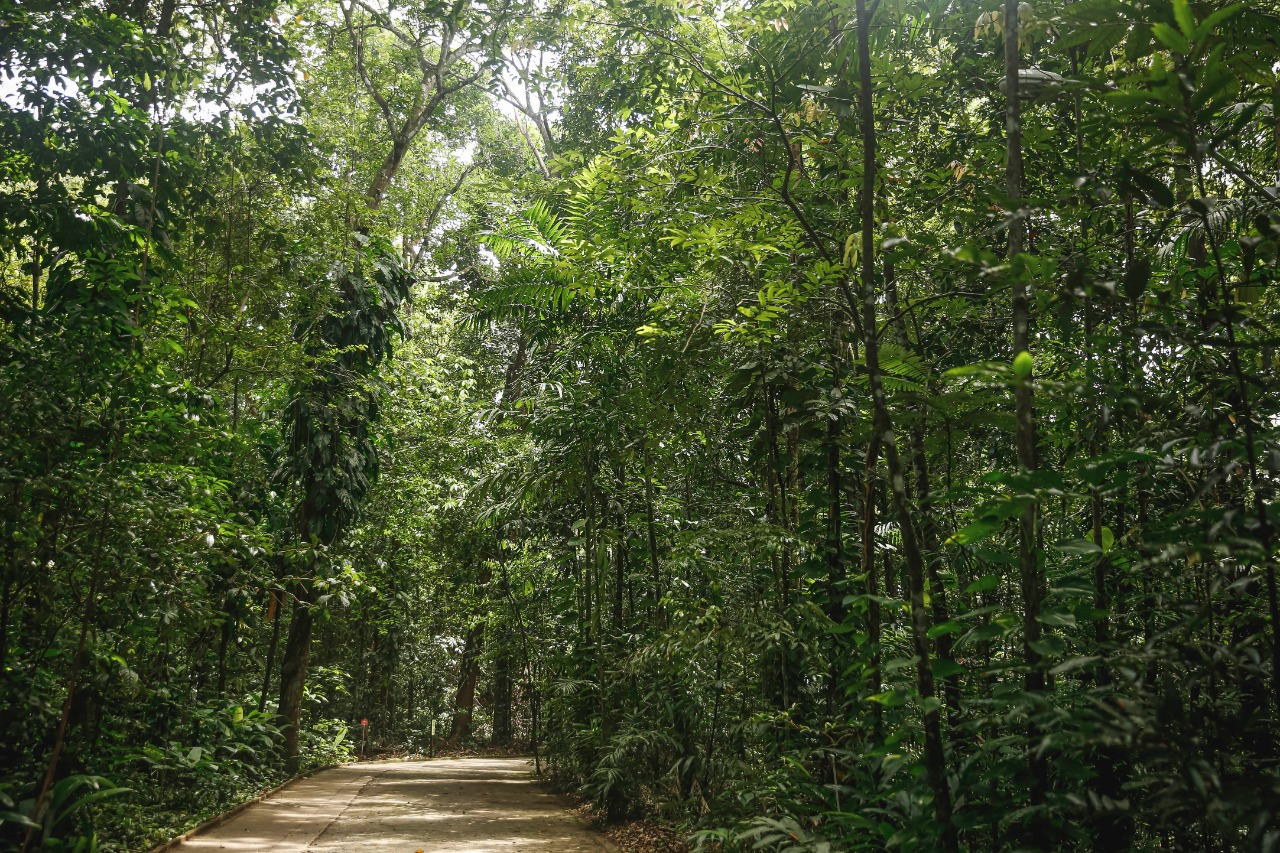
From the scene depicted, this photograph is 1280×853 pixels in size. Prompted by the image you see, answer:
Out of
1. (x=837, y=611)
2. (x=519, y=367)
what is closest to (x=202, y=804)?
(x=837, y=611)

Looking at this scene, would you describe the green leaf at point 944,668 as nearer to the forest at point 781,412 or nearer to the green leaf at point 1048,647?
the forest at point 781,412

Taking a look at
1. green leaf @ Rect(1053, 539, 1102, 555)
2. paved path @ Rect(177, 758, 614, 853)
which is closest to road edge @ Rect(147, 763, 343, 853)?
paved path @ Rect(177, 758, 614, 853)

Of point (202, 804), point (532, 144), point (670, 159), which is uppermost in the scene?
point (532, 144)

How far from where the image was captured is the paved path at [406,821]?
640cm

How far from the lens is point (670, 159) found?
236 inches

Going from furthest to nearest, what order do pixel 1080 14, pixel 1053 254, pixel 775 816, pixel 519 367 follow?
pixel 519 367
pixel 775 816
pixel 1053 254
pixel 1080 14

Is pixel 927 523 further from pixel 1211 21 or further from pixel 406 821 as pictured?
pixel 406 821

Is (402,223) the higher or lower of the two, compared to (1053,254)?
higher

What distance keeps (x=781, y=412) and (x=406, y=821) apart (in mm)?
5241

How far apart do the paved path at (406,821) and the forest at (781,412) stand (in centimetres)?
54

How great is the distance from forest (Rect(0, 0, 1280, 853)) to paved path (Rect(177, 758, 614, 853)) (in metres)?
0.54

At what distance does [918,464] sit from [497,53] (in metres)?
9.26

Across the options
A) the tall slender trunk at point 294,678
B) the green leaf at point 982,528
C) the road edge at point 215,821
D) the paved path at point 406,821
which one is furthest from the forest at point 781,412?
the tall slender trunk at point 294,678

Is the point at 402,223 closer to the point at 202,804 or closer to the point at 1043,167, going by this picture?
the point at 202,804
